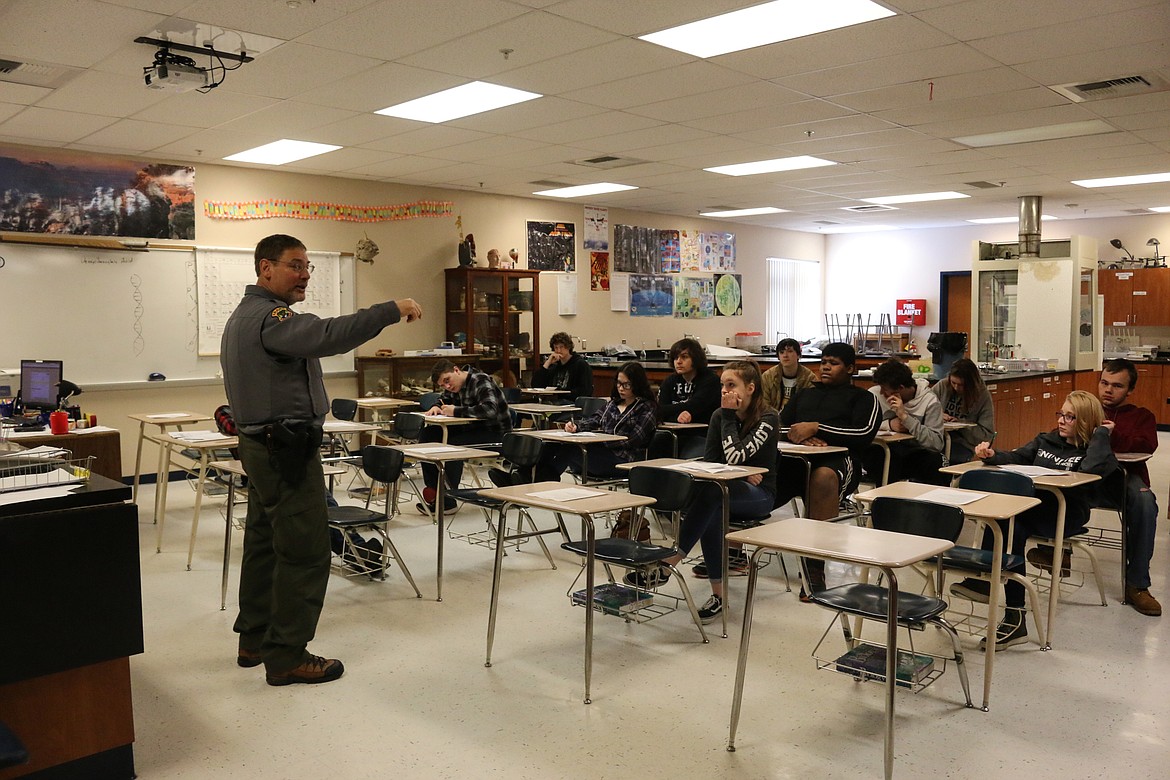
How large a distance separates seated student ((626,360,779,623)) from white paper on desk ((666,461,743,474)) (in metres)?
0.08

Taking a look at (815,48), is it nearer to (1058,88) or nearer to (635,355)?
(1058,88)

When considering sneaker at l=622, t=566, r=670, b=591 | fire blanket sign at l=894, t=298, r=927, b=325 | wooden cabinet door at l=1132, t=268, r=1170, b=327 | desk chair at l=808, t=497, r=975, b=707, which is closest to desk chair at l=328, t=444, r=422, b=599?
sneaker at l=622, t=566, r=670, b=591

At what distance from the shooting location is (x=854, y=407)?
527cm

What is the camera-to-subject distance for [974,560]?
3727 mm

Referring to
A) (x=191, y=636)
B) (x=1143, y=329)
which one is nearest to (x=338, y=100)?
(x=191, y=636)

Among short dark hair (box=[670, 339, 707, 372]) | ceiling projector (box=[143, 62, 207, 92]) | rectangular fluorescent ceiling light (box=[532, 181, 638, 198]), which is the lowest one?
short dark hair (box=[670, 339, 707, 372])

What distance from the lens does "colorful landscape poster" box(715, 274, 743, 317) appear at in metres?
13.6

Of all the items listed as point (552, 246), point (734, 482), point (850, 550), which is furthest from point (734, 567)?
point (552, 246)

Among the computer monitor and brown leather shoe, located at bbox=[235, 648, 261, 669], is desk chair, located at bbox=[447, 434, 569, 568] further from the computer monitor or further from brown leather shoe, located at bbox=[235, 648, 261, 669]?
the computer monitor

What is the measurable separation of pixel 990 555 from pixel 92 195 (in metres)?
7.33

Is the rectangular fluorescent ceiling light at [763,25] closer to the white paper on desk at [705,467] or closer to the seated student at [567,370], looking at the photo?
the white paper on desk at [705,467]

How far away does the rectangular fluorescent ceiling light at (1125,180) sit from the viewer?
31.1 feet

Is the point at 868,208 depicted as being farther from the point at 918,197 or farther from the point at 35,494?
the point at 35,494

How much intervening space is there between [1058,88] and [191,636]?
5.89 m
